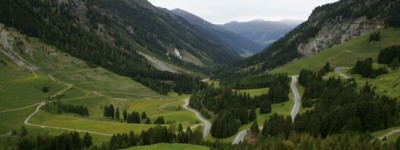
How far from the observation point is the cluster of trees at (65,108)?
163625 mm

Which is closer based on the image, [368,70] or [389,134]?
[389,134]

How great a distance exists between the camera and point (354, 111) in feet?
371

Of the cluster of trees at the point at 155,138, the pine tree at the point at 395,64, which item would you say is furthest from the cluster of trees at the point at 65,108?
the pine tree at the point at 395,64

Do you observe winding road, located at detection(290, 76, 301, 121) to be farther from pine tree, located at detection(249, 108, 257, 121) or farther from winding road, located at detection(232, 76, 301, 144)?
pine tree, located at detection(249, 108, 257, 121)

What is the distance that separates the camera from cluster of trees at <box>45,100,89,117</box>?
537 feet

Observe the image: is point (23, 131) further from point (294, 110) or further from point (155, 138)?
point (294, 110)

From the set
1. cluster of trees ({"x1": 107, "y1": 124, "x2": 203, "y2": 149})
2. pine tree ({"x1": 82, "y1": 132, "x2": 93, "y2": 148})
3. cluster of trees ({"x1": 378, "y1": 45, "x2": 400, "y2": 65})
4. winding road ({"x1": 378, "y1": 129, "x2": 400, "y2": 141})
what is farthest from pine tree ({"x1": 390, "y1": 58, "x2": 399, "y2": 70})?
pine tree ({"x1": 82, "y1": 132, "x2": 93, "y2": 148})

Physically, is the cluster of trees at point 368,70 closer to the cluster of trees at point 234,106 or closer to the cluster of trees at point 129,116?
the cluster of trees at point 234,106

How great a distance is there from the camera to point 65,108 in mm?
166250

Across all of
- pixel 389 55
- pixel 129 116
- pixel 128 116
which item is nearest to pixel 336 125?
pixel 129 116

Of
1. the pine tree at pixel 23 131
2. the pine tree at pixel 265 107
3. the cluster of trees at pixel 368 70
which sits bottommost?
the pine tree at pixel 265 107

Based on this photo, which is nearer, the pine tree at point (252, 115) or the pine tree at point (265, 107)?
the pine tree at point (252, 115)

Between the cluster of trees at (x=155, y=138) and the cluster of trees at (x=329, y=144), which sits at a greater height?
the cluster of trees at (x=329, y=144)

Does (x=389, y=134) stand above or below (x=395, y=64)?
below
